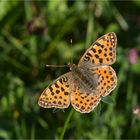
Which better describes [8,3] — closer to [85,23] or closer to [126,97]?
[85,23]

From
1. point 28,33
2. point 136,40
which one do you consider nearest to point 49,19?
point 28,33

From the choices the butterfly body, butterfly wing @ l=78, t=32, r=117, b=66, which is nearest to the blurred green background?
the butterfly body

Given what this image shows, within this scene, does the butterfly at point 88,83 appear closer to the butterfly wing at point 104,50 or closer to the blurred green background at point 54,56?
the butterfly wing at point 104,50

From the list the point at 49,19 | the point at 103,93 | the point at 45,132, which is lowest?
the point at 45,132

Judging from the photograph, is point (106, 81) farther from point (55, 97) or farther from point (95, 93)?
point (55, 97)

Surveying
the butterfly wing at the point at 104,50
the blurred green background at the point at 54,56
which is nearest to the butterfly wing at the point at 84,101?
the butterfly wing at the point at 104,50

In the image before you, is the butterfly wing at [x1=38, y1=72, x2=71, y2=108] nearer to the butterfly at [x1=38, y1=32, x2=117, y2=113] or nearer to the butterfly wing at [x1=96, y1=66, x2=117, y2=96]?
the butterfly at [x1=38, y1=32, x2=117, y2=113]

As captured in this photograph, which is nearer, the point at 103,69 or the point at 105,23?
Result: the point at 103,69

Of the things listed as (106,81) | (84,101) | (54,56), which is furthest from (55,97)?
(54,56)
